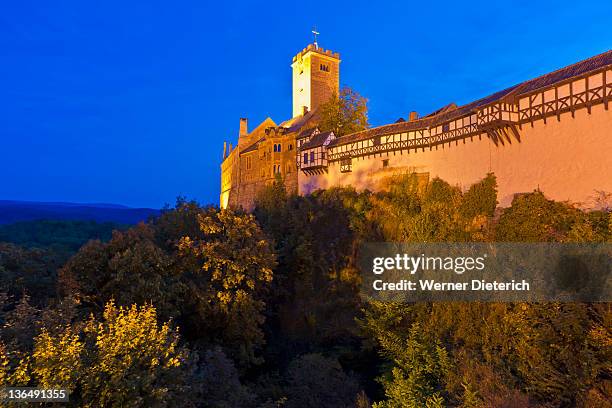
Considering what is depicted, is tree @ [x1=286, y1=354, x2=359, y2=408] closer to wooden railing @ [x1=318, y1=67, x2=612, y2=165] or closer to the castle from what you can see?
the castle

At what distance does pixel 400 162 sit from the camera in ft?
104

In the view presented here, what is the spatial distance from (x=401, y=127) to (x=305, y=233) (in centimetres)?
1123

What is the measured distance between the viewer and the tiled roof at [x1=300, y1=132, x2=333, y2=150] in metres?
38.2

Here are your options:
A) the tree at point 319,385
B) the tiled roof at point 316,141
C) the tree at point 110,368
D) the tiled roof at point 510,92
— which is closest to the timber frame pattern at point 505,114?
the tiled roof at point 510,92

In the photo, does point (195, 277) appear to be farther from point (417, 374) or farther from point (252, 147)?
point (252, 147)

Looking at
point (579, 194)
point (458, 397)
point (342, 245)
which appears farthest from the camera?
point (342, 245)

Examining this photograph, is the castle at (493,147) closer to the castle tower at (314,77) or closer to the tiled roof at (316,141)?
the tiled roof at (316,141)

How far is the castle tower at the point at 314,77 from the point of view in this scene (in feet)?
184

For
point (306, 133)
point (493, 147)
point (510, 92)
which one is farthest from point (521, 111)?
point (306, 133)

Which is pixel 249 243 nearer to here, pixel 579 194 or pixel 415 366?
pixel 415 366

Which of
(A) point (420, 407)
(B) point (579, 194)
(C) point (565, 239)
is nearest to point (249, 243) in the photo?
(A) point (420, 407)

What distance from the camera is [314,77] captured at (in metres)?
56.4

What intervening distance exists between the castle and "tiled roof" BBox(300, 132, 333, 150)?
125 mm

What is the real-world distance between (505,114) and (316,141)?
1912 cm
